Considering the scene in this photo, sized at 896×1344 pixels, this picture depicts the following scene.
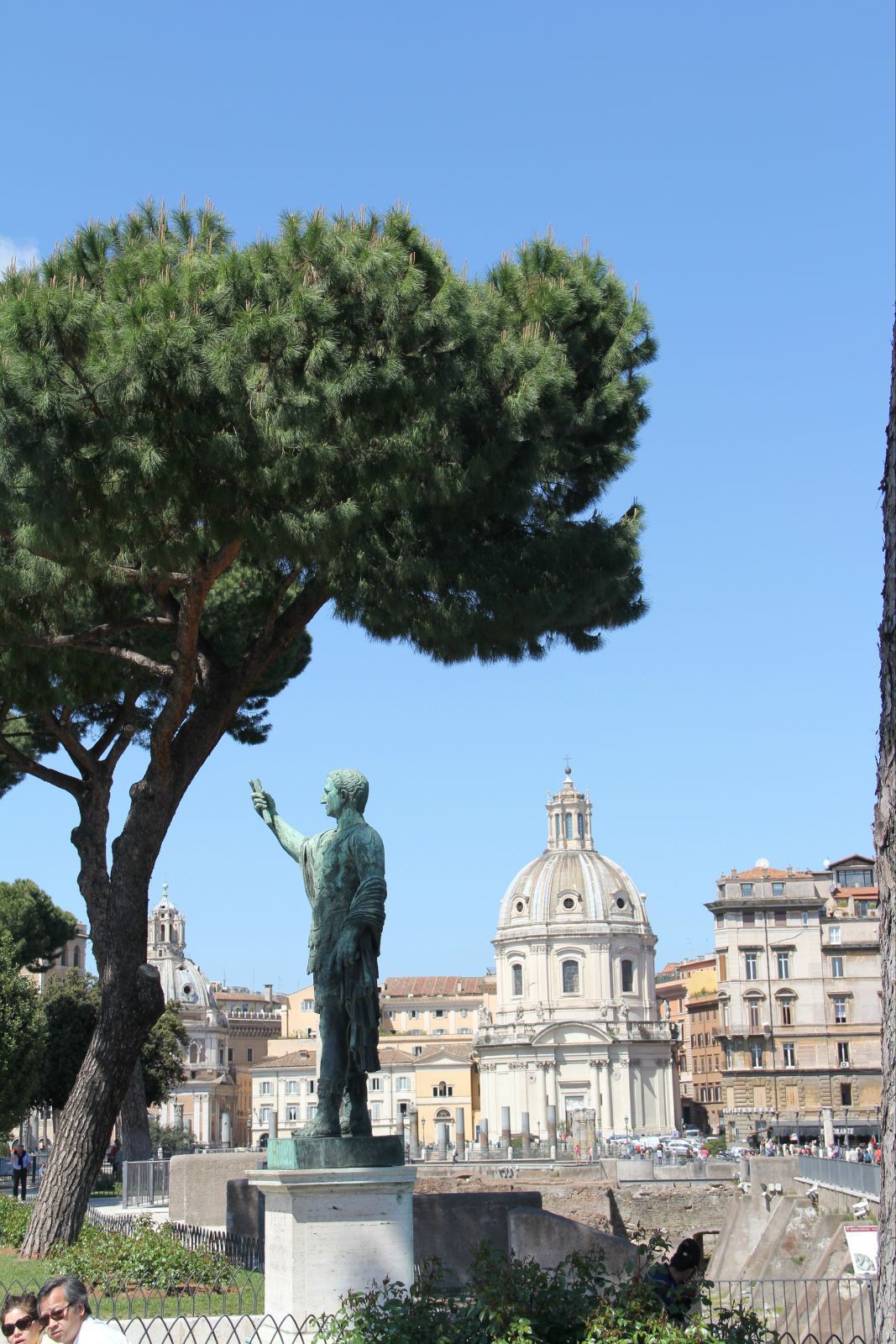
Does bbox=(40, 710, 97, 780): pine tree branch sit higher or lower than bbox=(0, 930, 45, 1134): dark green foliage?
higher

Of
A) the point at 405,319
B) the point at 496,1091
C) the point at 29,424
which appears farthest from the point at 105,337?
the point at 496,1091

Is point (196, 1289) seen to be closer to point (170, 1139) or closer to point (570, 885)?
point (170, 1139)

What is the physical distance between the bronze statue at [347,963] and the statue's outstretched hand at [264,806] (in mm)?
522

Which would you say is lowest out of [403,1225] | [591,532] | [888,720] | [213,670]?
[403,1225]

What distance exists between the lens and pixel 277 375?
9406 millimetres

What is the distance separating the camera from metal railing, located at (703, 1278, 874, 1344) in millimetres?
6407

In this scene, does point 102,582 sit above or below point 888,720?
above

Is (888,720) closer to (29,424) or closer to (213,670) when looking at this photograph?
(29,424)

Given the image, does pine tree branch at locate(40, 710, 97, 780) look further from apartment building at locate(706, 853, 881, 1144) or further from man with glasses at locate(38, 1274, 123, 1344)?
apartment building at locate(706, 853, 881, 1144)

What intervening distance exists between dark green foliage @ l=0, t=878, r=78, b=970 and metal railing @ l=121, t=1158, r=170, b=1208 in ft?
71.3

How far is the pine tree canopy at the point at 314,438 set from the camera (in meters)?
9.35

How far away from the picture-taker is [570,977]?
75750 millimetres

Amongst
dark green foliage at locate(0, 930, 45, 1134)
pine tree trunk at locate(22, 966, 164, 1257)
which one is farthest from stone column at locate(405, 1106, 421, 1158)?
pine tree trunk at locate(22, 966, 164, 1257)

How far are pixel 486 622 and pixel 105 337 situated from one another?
3.41m
